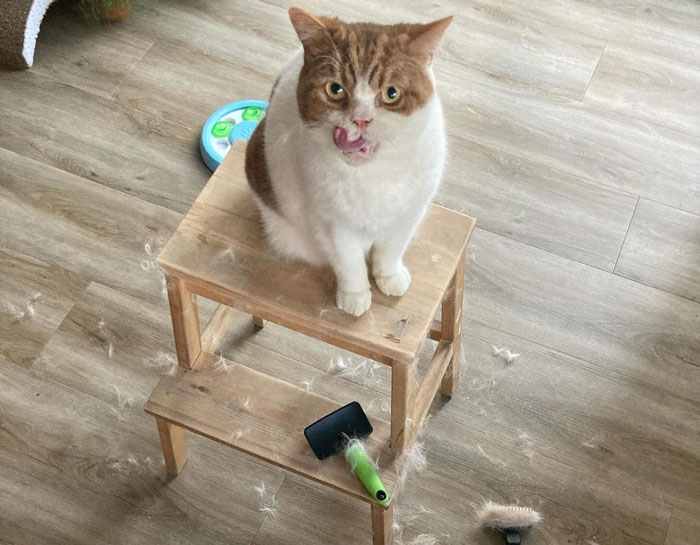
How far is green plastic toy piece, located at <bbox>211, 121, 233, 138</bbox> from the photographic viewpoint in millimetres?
2121

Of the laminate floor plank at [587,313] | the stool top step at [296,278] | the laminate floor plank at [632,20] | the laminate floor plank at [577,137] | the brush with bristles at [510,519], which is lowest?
the brush with bristles at [510,519]

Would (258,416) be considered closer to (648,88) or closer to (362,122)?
(362,122)

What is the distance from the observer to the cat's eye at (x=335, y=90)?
3.44 feet

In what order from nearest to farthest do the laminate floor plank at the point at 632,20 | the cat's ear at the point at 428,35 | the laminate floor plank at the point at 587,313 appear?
the cat's ear at the point at 428,35 < the laminate floor plank at the point at 587,313 < the laminate floor plank at the point at 632,20

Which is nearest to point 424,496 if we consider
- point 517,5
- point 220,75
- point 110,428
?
point 110,428

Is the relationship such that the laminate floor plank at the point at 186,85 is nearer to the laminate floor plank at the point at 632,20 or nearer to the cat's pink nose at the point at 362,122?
the laminate floor plank at the point at 632,20

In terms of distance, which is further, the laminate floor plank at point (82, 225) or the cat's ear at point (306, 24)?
the laminate floor plank at point (82, 225)

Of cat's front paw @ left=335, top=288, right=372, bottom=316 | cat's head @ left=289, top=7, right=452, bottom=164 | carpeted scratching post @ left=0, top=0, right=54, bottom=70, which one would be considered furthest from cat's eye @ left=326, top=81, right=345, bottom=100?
carpeted scratching post @ left=0, top=0, right=54, bottom=70

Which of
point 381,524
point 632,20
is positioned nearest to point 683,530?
point 381,524

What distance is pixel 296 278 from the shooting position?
52.3 inches

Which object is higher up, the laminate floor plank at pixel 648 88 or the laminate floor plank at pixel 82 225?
the laminate floor plank at pixel 648 88

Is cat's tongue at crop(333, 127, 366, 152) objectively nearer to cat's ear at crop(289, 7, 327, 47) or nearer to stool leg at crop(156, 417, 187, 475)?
cat's ear at crop(289, 7, 327, 47)

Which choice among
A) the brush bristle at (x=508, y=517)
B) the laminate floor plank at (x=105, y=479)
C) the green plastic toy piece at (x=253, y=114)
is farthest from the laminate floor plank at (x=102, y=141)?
the brush bristle at (x=508, y=517)

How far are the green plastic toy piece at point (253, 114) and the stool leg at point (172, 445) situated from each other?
0.86m
